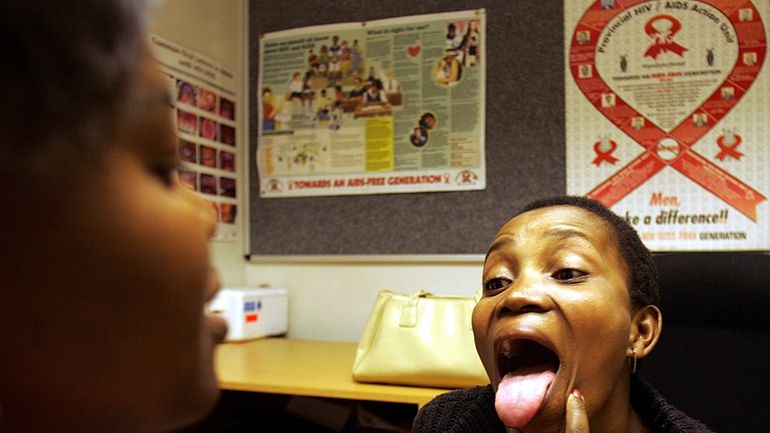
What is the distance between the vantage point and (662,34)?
1.47 meters

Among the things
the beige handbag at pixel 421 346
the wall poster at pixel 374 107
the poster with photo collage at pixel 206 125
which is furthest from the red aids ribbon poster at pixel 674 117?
the poster with photo collage at pixel 206 125

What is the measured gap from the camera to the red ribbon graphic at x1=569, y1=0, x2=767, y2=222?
1.41 meters

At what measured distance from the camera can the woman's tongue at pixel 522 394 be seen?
64 centimetres

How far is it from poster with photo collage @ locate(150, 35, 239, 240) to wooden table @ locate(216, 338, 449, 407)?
1.00 ft

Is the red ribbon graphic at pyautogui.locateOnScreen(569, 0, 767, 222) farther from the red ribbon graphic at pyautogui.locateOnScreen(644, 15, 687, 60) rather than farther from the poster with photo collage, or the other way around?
the poster with photo collage

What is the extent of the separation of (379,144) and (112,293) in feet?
4.98

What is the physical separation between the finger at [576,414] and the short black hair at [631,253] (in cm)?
15

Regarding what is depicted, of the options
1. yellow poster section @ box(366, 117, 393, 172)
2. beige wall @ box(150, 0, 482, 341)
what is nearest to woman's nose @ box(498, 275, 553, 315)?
beige wall @ box(150, 0, 482, 341)

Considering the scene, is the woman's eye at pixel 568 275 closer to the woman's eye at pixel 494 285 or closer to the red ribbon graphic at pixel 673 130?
the woman's eye at pixel 494 285

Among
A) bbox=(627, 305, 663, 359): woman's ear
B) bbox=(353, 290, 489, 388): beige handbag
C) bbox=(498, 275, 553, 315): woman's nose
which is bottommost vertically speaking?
bbox=(353, 290, 489, 388): beige handbag

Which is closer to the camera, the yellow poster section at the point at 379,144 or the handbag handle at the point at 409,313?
the handbag handle at the point at 409,313

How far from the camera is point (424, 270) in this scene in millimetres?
1618

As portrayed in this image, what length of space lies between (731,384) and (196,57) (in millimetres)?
1352

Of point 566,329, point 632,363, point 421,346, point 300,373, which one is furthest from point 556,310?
point 300,373
